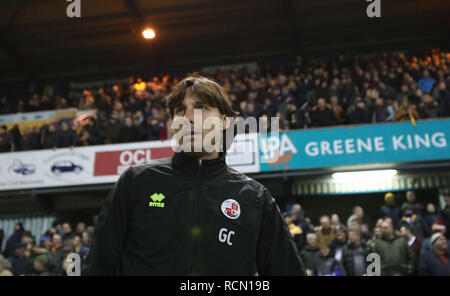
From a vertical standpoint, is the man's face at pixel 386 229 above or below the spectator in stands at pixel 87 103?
below

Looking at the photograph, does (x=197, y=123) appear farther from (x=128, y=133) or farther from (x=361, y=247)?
(x=128, y=133)

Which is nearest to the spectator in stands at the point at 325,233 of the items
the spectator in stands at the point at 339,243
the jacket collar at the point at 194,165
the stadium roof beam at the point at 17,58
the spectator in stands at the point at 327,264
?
the spectator in stands at the point at 339,243

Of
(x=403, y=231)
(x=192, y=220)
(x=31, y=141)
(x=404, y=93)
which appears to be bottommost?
(x=192, y=220)

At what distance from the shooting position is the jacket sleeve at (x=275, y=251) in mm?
2051

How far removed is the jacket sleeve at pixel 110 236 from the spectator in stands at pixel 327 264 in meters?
7.47

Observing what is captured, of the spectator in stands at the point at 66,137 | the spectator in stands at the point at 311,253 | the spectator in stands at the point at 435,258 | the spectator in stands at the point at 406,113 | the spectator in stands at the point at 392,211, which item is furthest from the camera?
the spectator in stands at the point at 66,137

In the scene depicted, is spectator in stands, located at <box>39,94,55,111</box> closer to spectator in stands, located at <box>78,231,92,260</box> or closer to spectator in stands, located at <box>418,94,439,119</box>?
spectator in stands, located at <box>78,231,92,260</box>

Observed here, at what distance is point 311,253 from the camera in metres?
9.38

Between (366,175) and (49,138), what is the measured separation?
1030cm

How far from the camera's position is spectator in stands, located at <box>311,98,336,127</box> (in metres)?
13.9

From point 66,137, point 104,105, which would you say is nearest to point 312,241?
point 66,137

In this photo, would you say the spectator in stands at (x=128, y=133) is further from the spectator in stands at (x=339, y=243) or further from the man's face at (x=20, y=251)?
the spectator in stands at (x=339, y=243)
